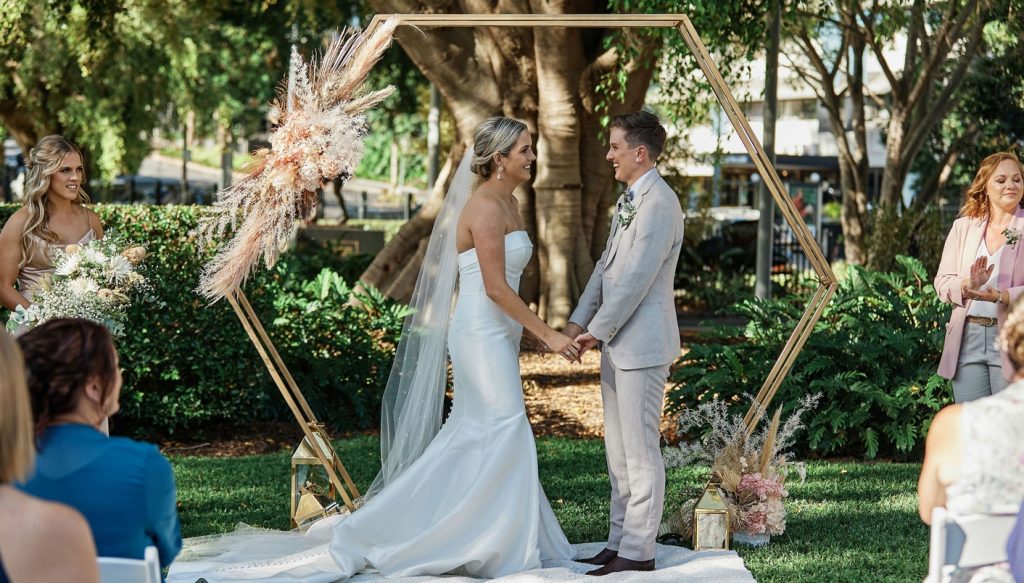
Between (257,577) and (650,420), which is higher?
(650,420)

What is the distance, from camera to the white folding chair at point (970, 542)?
3236 millimetres

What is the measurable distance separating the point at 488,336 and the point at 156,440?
419 centimetres

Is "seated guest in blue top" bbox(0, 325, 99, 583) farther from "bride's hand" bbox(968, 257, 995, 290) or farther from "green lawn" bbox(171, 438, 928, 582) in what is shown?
"bride's hand" bbox(968, 257, 995, 290)

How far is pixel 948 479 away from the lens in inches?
132

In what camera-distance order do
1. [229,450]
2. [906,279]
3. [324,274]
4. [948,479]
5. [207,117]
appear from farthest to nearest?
[207,117] < [324,274] < [906,279] < [229,450] < [948,479]

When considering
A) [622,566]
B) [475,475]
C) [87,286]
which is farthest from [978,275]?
[87,286]

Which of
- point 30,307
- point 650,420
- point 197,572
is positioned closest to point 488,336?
point 650,420

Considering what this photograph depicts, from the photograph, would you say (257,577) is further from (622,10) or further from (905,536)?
(622,10)

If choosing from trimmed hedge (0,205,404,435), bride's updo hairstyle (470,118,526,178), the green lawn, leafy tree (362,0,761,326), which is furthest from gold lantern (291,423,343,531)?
leafy tree (362,0,761,326)

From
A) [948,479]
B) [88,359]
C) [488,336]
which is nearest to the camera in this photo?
[88,359]

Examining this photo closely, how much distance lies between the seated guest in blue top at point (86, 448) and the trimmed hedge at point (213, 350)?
205 inches

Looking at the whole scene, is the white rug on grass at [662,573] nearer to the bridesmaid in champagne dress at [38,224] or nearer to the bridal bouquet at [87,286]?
the bridal bouquet at [87,286]

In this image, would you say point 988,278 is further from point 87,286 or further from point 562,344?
point 87,286

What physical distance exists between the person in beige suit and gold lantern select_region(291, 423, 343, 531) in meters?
1.63
